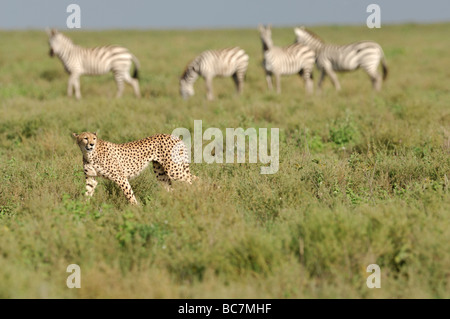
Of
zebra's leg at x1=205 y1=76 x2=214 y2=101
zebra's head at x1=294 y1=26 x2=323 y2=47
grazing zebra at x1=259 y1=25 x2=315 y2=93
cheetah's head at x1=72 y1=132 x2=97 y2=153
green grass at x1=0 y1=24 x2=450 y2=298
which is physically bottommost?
green grass at x1=0 y1=24 x2=450 y2=298

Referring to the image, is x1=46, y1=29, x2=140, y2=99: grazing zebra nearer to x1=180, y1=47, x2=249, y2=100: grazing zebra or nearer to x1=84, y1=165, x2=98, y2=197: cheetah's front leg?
x1=180, y1=47, x2=249, y2=100: grazing zebra

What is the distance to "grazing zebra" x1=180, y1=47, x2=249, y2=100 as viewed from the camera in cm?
1481

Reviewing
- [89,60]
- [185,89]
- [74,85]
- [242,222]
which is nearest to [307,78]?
[185,89]

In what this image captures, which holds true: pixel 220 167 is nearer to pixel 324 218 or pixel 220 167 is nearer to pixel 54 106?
pixel 324 218

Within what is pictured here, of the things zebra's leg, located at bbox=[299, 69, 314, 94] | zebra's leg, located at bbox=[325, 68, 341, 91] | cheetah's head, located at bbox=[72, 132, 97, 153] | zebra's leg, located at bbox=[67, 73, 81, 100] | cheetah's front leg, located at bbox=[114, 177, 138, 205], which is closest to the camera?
cheetah's head, located at bbox=[72, 132, 97, 153]

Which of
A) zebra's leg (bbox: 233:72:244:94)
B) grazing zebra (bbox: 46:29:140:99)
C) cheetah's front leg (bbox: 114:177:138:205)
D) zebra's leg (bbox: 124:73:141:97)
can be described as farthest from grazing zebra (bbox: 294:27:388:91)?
cheetah's front leg (bbox: 114:177:138:205)

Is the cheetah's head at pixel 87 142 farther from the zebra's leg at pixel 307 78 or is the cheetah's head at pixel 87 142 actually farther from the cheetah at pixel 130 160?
the zebra's leg at pixel 307 78

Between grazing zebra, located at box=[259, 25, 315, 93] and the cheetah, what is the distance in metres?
9.40

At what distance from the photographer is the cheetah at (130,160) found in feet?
19.7

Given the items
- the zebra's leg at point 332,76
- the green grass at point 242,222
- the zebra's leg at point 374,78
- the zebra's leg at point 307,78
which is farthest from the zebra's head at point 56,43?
the zebra's leg at point 374,78

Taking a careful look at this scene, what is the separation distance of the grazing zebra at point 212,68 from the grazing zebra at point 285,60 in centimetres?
77

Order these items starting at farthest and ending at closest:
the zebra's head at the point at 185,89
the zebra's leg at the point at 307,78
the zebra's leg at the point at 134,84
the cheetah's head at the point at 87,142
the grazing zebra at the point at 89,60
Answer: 1. the zebra's leg at the point at 307,78
2. the grazing zebra at the point at 89,60
3. the zebra's leg at the point at 134,84
4. the zebra's head at the point at 185,89
5. the cheetah's head at the point at 87,142
